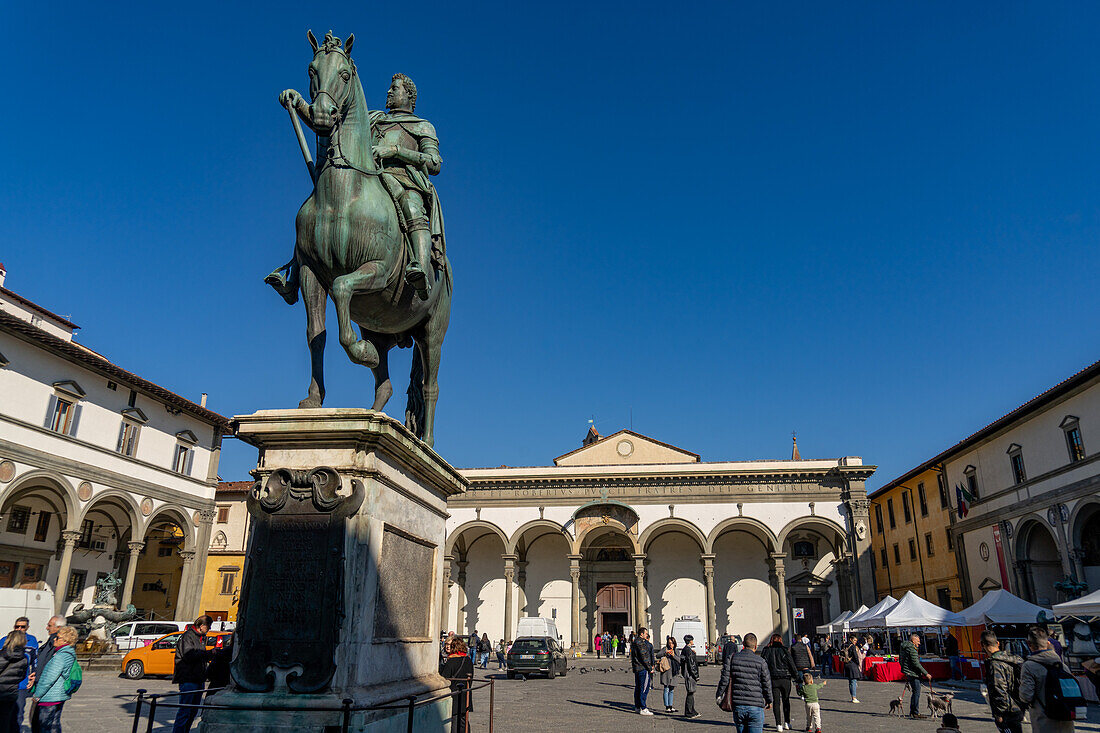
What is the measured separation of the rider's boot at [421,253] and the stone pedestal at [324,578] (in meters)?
1.16

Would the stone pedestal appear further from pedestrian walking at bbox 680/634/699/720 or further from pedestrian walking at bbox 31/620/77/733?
pedestrian walking at bbox 680/634/699/720

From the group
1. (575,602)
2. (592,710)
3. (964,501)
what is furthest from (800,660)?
(575,602)

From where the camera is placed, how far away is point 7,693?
18.8 ft

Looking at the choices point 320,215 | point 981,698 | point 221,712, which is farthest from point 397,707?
point 981,698

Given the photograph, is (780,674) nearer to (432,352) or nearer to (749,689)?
(749,689)

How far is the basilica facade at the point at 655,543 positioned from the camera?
32656 millimetres

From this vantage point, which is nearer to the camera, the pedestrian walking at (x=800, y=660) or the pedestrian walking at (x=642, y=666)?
the pedestrian walking at (x=800, y=660)

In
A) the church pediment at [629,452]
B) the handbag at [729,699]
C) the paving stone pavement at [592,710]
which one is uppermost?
the church pediment at [629,452]

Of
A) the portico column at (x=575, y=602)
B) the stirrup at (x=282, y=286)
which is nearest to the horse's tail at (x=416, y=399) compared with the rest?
the stirrup at (x=282, y=286)

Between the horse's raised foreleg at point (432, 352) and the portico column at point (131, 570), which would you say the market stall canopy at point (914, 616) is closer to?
the horse's raised foreleg at point (432, 352)

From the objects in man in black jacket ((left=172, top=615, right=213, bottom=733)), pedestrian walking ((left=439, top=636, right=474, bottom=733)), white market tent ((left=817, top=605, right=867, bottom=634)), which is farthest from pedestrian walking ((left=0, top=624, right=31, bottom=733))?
white market tent ((left=817, top=605, right=867, bottom=634))

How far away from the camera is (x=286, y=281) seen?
498cm

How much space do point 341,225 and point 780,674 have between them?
9.49 meters

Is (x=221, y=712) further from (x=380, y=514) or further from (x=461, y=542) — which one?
(x=461, y=542)
